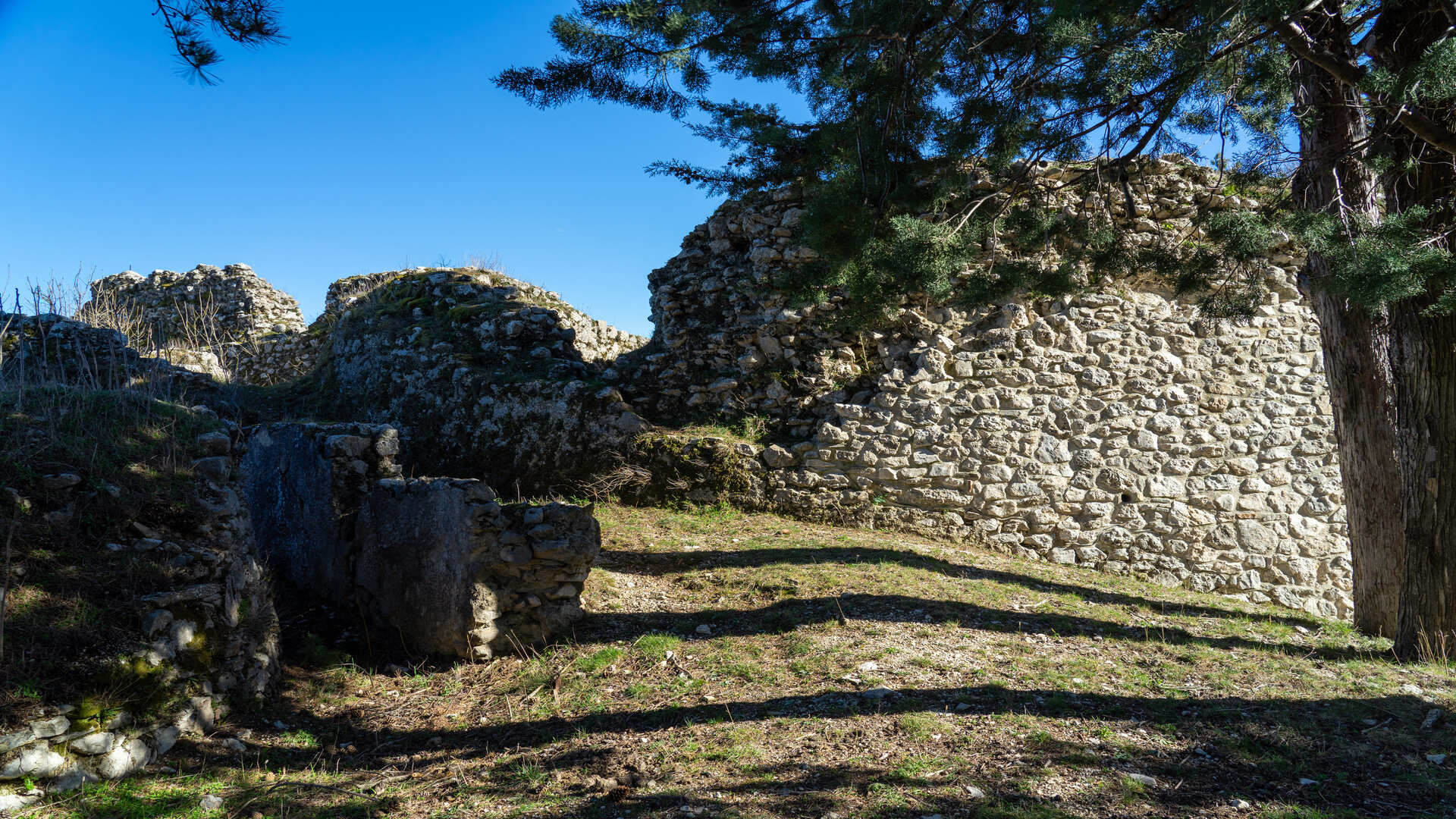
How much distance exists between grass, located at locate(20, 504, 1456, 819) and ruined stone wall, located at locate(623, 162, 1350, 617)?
94 cm

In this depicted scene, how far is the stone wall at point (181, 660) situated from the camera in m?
3.19

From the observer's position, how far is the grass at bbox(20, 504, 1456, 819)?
10.7ft

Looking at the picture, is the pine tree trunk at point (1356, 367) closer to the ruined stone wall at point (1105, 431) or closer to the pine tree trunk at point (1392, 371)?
the pine tree trunk at point (1392, 371)

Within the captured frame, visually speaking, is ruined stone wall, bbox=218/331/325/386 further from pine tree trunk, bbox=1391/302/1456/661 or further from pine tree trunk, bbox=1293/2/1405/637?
pine tree trunk, bbox=1391/302/1456/661

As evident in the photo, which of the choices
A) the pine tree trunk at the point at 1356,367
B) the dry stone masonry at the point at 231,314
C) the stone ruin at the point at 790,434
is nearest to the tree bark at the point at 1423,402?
the pine tree trunk at the point at 1356,367

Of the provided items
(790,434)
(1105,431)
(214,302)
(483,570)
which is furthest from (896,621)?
(214,302)

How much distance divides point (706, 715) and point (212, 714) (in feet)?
8.39

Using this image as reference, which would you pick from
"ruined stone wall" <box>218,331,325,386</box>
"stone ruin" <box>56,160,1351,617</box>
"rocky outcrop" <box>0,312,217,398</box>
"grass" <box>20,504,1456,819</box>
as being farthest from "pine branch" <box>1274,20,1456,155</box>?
"ruined stone wall" <box>218,331,325,386</box>

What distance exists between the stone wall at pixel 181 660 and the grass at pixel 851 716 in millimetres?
144

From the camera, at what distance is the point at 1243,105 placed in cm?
544

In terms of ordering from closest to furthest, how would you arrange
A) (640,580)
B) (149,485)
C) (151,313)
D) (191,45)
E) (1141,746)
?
(191,45) → (1141,746) → (149,485) → (640,580) → (151,313)

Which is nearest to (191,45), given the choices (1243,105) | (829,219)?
(829,219)

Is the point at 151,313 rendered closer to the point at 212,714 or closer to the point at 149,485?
the point at 149,485

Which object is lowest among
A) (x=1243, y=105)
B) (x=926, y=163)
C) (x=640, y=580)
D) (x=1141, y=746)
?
(x=1141, y=746)
